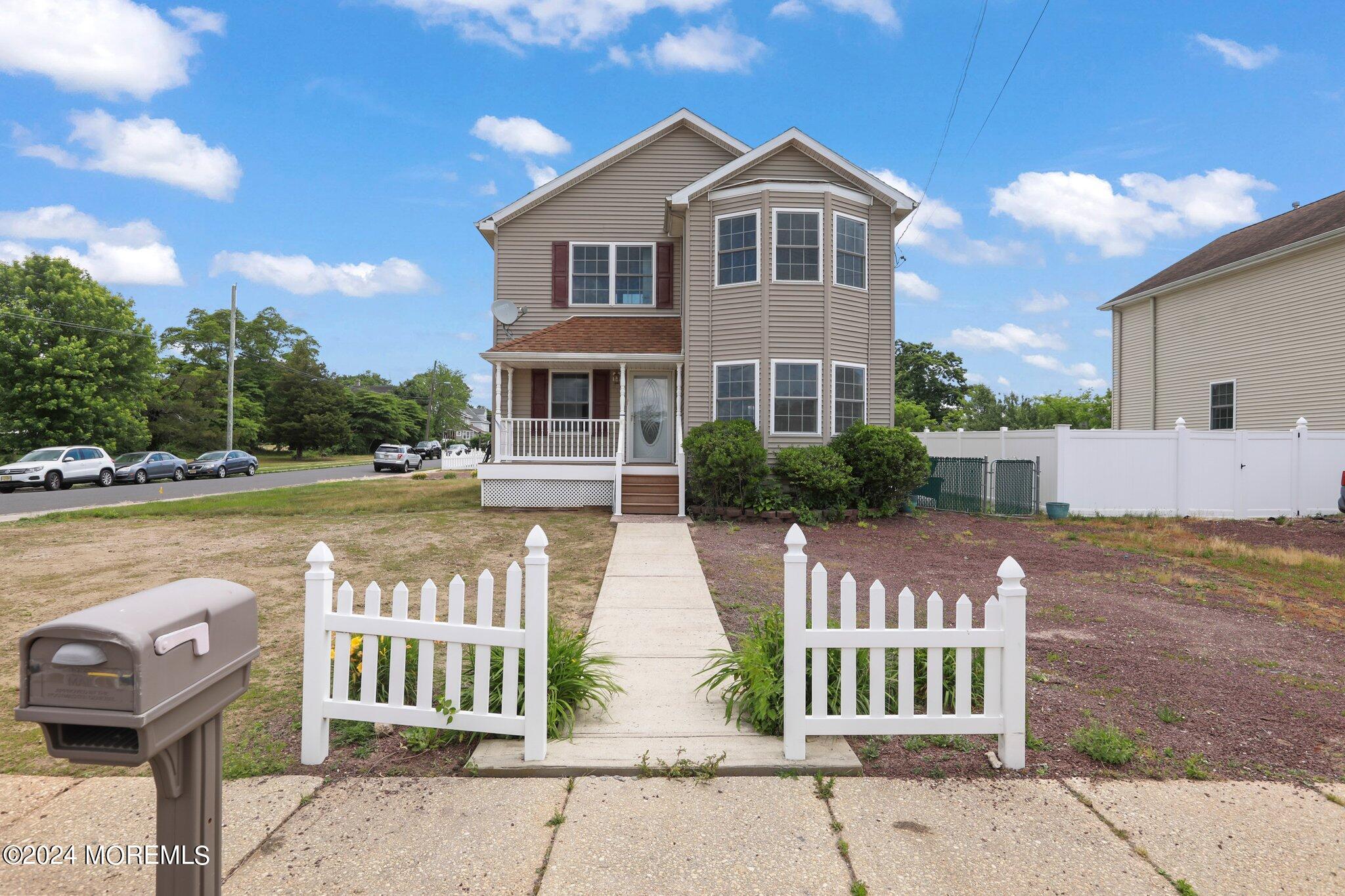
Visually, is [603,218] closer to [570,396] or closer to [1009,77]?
[570,396]

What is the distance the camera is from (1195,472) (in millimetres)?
14344

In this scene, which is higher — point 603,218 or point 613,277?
point 603,218

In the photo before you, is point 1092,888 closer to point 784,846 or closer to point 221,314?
point 784,846

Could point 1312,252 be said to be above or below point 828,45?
below

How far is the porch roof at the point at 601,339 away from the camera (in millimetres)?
14719

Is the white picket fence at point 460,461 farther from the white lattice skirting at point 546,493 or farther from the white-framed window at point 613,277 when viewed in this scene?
the white lattice skirting at point 546,493

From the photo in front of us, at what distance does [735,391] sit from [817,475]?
269 centimetres

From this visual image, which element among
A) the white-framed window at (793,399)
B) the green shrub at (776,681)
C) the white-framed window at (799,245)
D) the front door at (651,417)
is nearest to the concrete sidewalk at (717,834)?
the green shrub at (776,681)

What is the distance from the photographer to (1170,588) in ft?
25.4

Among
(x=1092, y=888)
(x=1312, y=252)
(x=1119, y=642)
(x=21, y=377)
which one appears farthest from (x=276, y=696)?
(x=21, y=377)

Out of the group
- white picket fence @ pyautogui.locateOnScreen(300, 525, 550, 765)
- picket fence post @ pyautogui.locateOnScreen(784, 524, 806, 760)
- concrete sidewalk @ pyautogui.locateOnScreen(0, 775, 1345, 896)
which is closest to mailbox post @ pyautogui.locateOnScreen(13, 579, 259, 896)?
concrete sidewalk @ pyautogui.locateOnScreen(0, 775, 1345, 896)

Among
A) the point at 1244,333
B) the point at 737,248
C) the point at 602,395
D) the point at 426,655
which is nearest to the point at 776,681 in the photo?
the point at 426,655

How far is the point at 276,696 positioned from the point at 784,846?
3388mm

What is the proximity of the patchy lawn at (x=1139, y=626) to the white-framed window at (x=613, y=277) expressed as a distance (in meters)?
7.03
